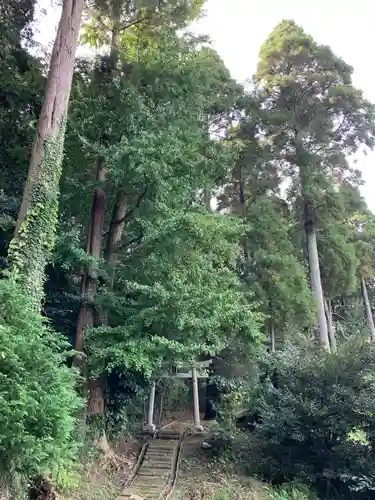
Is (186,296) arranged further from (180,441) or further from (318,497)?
(180,441)

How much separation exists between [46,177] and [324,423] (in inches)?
252

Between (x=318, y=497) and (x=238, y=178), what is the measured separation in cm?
1033

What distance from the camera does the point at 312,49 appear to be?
13.1m

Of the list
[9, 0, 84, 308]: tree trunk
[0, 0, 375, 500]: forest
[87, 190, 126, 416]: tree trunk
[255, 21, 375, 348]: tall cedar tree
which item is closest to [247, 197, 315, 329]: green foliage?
[0, 0, 375, 500]: forest

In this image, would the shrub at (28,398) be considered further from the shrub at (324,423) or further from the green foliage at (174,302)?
the shrub at (324,423)

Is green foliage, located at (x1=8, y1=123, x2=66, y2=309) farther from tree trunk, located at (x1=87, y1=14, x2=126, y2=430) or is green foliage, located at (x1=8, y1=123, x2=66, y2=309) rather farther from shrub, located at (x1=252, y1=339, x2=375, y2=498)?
shrub, located at (x1=252, y1=339, x2=375, y2=498)

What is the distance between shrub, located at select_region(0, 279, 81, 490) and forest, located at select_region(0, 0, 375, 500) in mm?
20

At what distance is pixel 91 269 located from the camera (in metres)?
7.91

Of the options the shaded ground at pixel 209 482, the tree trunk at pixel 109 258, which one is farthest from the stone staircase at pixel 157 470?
the tree trunk at pixel 109 258

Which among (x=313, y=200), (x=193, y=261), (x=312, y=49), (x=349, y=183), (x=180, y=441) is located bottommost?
(x=180, y=441)

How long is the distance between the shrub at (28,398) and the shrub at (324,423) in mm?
4521

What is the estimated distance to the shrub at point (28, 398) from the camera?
12.9ft

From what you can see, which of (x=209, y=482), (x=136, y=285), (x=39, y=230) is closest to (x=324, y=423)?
(x=209, y=482)

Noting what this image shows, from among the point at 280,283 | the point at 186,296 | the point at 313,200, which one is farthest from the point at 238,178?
the point at 186,296
